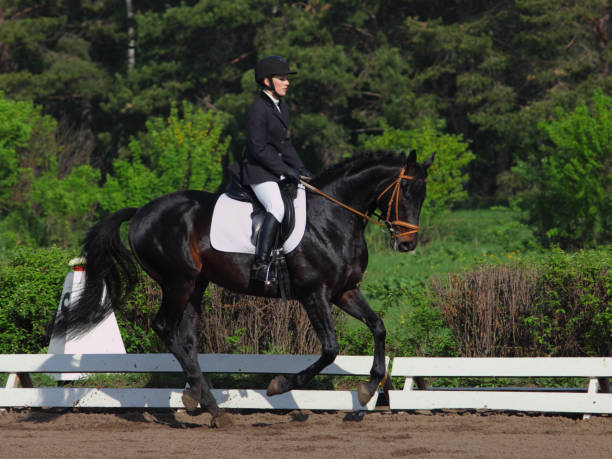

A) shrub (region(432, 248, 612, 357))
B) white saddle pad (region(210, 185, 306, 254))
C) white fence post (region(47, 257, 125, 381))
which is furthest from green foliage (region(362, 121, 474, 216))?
white saddle pad (region(210, 185, 306, 254))

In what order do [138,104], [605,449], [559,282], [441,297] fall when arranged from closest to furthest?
[605,449], [559,282], [441,297], [138,104]

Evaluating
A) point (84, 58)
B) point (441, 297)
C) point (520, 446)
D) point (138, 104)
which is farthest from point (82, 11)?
point (520, 446)

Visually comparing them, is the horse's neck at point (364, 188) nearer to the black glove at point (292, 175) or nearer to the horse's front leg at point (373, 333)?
the black glove at point (292, 175)

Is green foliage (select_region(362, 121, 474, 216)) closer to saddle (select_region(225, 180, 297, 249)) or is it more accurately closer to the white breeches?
saddle (select_region(225, 180, 297, 249))

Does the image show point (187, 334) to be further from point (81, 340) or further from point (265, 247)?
point (81, 340)

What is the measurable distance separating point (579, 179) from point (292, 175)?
41.3 feet

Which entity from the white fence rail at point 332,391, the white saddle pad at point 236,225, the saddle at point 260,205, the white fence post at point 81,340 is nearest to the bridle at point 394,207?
the saddle at point 260,205

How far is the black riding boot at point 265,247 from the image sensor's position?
22.2ft

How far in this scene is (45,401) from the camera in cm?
768

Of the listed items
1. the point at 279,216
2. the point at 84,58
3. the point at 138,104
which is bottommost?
the point at 279,216

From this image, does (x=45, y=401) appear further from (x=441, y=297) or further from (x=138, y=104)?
(x=138, y=104)

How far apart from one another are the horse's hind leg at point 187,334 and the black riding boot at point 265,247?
0.85 m

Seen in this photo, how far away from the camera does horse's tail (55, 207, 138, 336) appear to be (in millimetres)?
7656

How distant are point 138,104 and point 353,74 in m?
10.00
